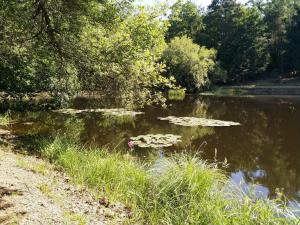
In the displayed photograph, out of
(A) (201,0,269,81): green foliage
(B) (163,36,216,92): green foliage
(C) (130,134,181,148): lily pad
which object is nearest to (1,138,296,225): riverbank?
(C) (130,134,181,148): lily pad

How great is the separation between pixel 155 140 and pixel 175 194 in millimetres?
8740

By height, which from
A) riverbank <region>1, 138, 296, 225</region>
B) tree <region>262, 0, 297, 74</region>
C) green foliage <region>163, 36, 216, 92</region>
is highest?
tree <region>262, 0, 297, 74</region>

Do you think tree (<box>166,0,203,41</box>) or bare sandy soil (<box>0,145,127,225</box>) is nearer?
bare sandy soil (<box>0,145,127,225</box>)

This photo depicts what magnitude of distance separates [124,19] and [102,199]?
16.7 ft

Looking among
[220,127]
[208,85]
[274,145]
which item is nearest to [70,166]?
[274,145]

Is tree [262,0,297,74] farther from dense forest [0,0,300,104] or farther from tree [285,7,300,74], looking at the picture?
dense forest [0,0,300,104]

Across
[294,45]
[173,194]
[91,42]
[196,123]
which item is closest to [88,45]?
[91,42]

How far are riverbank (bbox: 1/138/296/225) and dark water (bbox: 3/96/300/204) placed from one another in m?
2.62

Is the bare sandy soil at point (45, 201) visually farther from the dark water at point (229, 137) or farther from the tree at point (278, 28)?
the tree at point (278, 28)

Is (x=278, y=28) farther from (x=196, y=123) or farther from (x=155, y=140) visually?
(x=155, y=140)

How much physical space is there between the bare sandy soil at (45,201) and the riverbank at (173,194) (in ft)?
0.85

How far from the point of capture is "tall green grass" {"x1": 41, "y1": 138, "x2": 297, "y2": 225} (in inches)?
197

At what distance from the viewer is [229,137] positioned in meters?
16.7

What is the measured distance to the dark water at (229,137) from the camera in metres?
11.2
